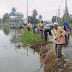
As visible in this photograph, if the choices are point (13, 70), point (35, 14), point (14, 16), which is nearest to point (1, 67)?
point (13, 70)

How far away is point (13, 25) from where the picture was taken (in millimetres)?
57250

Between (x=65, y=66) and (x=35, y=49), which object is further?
(x=35, y=49)

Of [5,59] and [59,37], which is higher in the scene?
[59,37]

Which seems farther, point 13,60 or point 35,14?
point 35,14

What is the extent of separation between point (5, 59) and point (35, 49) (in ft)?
10.7

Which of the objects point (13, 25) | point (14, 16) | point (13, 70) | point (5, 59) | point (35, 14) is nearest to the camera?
point (13, 70)

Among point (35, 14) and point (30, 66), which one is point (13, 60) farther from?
point (35, 14)

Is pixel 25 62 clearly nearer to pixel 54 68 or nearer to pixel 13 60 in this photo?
pixel 13 60

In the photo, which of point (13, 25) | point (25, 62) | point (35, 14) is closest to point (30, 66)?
point (25, 62)

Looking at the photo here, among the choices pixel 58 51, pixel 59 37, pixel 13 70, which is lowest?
pixel 13 70

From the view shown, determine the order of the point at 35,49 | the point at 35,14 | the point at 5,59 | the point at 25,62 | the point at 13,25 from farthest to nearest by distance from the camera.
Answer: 1. the point at 35,14
2. the point at 13,25
3. the point at 35,49
4. the point at 5,59
5. the point at 25,62

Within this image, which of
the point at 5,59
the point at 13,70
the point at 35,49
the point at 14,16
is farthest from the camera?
the point at 14,16

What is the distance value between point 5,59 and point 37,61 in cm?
177

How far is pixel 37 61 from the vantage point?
33.7 feet
